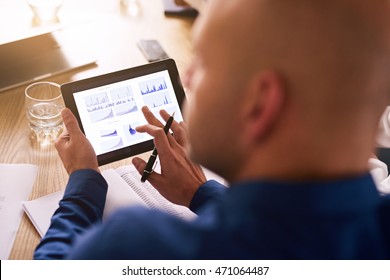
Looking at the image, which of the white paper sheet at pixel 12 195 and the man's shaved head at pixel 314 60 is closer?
the man's shaved head at pixel 314 60

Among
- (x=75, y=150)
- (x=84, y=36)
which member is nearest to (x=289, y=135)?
(x=75, y=150)

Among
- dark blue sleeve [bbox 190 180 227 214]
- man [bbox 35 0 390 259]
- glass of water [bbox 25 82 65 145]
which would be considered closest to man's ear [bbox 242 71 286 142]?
man [bbox 35 0 390 259]

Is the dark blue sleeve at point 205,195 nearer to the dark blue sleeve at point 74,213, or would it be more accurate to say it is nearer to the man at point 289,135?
the dark blue sleeve at point 74,213

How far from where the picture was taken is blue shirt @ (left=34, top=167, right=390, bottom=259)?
51 centimetres

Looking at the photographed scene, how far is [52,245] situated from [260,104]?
420 millimetres

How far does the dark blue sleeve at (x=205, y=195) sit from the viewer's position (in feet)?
2.97

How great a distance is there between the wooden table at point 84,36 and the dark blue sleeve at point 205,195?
192 millimetres

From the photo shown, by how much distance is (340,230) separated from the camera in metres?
0.54

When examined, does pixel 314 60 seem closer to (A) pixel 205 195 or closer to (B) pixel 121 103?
(A) pixel 205 195

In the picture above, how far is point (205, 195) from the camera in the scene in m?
0.91

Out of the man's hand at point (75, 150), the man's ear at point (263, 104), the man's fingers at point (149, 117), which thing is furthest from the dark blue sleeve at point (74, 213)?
the man's ear at point (263, 104)

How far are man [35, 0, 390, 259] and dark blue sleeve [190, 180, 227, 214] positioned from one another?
32 cm

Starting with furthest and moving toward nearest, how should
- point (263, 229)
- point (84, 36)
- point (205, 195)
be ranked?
point (84, 36) < point (205, 195) < point (263, 229)

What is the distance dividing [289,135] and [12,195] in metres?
0.59
